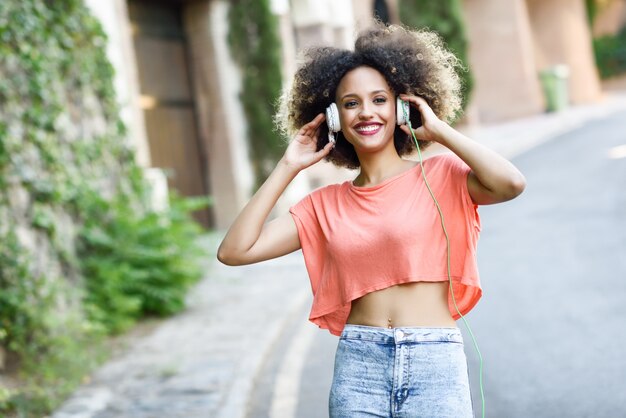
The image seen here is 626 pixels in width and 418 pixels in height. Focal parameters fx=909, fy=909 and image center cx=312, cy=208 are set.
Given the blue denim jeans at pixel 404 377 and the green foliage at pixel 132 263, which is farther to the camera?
the green foliage at pixel 132 263

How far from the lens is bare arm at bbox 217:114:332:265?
315cm

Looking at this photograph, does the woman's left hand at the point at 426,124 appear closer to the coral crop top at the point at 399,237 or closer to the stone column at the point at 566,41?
the coral crop top at the point at 399,237

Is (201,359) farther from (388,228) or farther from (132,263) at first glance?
(388,228)

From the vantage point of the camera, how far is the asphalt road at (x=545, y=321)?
5.48 meters

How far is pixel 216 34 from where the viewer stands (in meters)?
15.5

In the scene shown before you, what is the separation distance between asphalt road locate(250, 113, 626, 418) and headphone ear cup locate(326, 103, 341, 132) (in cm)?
269

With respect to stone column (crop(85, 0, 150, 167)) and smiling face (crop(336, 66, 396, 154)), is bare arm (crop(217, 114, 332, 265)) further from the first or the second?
stone column (crop(85, 0, 150, 167))

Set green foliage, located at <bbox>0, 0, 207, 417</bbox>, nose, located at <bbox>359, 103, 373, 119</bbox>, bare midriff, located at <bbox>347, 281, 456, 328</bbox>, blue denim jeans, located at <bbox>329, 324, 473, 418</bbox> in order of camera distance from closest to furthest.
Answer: blue denim jeans, located at <bbox>329, 324, 473, 418</bbox> < bare midriff, located at <bbox>347, 281, 456, 328</bbox> < nose, located at <bbox>359, 103, 373, 119</bbox> < green foliage, located at <bbox>0, 0, 207, 417</bbox>

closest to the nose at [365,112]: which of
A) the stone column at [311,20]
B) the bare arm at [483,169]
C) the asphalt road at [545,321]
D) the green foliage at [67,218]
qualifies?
the bare arm at [483,169]

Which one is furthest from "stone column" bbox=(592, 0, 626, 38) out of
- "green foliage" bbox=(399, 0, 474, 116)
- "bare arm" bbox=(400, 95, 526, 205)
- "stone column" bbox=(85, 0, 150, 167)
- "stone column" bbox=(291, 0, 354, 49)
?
"bare arm" bbox=(400, 95, 526, 205)

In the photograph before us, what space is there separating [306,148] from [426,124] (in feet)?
1.61

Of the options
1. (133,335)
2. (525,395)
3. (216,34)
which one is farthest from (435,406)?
(216,34)

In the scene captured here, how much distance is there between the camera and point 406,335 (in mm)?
2871

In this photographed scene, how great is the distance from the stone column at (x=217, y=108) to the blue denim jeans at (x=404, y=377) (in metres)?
12.6
